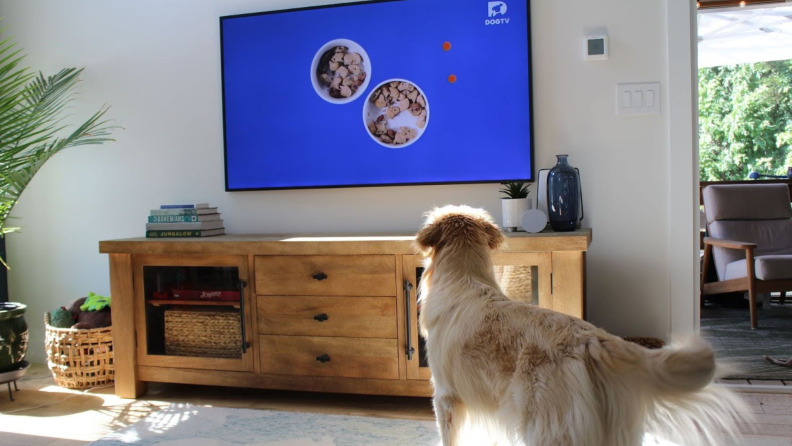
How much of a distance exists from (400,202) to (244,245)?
74 centimetres

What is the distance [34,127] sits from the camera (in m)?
2.64

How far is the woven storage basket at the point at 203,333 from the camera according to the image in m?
2.63

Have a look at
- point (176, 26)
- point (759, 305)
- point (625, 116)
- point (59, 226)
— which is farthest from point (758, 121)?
point (59, 226)

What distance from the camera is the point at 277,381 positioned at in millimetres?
2551

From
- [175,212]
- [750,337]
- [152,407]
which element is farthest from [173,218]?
[750,337]

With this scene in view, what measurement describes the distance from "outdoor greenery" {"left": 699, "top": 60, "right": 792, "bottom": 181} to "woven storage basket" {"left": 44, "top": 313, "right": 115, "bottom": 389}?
760 centimetres

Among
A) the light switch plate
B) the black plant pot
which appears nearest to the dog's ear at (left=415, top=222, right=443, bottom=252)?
the light switch plate

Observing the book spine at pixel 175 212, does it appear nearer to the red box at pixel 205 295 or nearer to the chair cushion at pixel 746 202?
the red box at pixel 205 295

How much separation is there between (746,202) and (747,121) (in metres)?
4.55

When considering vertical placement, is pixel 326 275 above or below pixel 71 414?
above

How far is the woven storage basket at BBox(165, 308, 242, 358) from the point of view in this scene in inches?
104


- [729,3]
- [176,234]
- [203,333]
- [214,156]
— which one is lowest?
[203,333]

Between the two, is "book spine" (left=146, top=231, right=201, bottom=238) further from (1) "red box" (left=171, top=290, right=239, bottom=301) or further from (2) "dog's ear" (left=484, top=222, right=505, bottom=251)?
(2) "dog's ear" (left=484, top=222, right=505, bottom=251)

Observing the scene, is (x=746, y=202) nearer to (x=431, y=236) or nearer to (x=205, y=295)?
(x=431, y=236)
